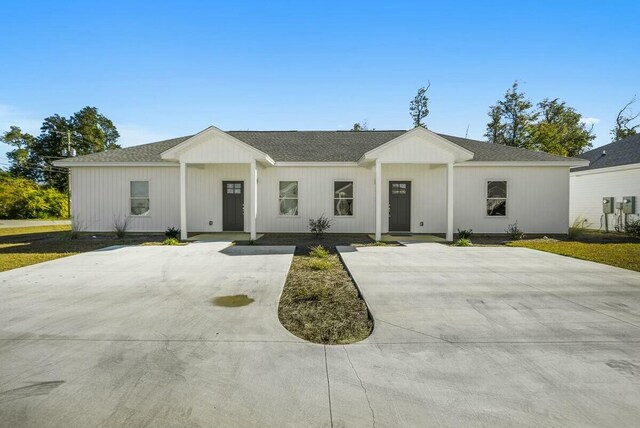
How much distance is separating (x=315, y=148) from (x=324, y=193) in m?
2.54

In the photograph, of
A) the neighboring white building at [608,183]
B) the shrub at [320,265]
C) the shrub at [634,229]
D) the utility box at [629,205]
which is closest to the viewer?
the shrub at [320,265]

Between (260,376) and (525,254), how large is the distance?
8833 mm

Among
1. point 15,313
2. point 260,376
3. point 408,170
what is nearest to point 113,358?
point 260,376

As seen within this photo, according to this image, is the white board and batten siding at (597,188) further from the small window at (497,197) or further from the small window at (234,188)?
the small window at (234,188)

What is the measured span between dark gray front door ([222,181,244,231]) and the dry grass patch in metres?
7.80

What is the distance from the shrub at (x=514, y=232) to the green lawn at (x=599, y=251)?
0.87 m

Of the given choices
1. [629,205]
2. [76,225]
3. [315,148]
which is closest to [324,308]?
[315,148]

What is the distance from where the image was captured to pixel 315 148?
15.4m

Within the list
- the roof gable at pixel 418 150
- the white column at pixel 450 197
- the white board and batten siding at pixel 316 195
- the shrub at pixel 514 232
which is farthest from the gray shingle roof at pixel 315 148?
the shrub at pixel 514 232

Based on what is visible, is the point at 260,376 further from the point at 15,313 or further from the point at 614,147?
the point at 614,147

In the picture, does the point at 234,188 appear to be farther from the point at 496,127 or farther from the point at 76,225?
the point at 496,127

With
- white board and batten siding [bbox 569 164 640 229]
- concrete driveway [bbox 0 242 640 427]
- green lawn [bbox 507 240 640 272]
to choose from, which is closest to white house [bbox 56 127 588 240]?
green lawn [bbox 507 240 640 272]

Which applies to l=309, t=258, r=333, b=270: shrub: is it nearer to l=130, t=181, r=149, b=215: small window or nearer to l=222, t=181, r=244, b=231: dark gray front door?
l=222, t=181, r=244, b=231: dark gray front door

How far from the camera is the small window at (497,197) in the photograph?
45.8 ft
